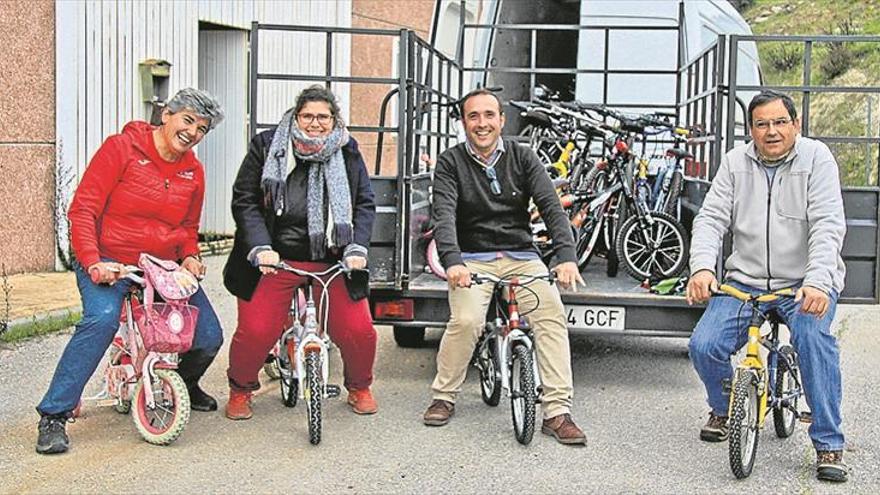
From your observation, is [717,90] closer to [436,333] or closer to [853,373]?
[853,373]

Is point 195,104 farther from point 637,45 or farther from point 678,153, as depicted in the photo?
point 637,45

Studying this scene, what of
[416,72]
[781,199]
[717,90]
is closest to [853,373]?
[717,90]

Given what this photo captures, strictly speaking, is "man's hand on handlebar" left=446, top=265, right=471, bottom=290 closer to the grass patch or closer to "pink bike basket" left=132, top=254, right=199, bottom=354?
"pink bike basket" left=132, top=254, right=199, bottom=354

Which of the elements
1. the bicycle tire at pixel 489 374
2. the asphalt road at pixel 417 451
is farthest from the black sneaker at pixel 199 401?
the bicycle tire at pixel 489 374

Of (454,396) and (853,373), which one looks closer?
(454,396)

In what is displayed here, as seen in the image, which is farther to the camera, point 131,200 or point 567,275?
point 567,275

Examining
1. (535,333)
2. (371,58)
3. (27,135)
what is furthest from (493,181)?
(371,58)

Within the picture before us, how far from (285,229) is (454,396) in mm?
1297

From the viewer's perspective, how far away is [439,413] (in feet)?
22.9

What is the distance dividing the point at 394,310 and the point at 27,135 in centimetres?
564

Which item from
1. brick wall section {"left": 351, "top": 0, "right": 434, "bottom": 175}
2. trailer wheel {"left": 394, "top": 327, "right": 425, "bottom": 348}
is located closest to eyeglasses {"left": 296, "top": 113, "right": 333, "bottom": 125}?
trailer wheel {"left": 394, "top": 327, "right": 425, "bottom": 348}

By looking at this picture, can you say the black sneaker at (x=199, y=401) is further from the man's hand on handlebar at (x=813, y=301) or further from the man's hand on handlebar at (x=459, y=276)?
the man's hand on handlebar at (x=813, y=301)

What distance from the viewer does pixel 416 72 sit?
7660mm

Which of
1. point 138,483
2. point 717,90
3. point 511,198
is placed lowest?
point 138,483
